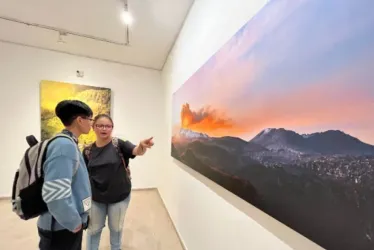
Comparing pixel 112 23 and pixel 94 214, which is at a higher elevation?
pixel 112 23

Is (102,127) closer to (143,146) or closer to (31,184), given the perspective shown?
(143,146)

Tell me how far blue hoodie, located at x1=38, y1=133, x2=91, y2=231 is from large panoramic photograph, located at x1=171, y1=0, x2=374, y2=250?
35.7 inches

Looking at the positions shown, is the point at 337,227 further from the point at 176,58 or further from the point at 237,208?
the point at 176,58

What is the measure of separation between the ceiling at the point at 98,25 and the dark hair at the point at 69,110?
5.47 ft

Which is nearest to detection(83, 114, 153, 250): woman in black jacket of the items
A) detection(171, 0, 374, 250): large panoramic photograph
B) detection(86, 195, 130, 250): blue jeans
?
detection(86, 195, 130, 250): blue jeans

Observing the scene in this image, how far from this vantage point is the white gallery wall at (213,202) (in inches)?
37.8

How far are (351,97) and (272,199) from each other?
1.65ft

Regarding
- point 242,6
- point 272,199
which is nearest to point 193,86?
point 242,6

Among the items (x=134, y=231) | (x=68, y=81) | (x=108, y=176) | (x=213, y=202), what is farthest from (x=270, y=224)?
(x=68, y=81)

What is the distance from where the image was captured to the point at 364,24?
54cm

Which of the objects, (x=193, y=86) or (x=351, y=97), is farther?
(x=193, y=86)

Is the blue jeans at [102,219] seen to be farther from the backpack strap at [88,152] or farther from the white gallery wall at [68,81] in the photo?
the white gallery wall at [68,81]

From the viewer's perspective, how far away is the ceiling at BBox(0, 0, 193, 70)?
2387 mm

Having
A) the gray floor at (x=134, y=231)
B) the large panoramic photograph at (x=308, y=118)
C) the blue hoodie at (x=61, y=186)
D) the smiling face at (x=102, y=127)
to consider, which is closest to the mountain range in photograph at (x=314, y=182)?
the large panoramic photograph at (x=308, y=118)
